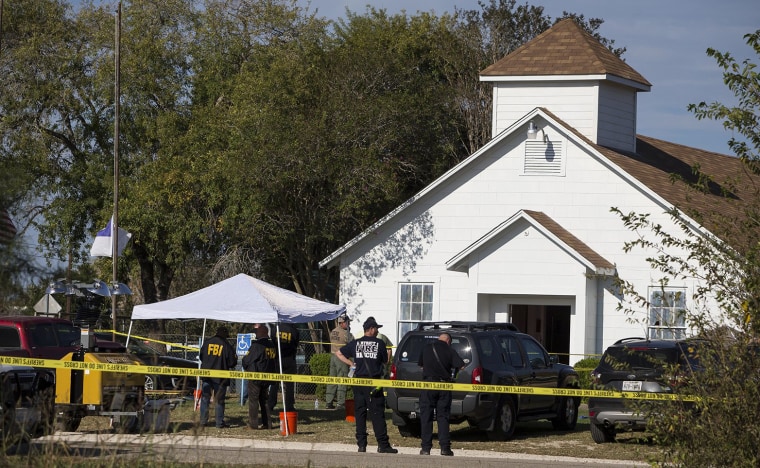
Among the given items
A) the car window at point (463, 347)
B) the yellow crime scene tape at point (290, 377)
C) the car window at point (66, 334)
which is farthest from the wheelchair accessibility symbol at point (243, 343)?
the car window at point (463, 347)

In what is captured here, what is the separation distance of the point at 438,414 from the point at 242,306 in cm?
573

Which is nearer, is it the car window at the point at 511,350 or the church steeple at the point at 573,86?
the car window at the point at 511,350

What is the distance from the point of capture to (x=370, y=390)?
53.2 feet

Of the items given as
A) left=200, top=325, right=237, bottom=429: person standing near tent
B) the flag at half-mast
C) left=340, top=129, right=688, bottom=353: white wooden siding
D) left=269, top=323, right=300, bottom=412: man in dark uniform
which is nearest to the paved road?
left=200, top=325, right=237, bottom=429: person standing near tent

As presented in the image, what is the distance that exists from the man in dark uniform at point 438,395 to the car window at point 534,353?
325 centimetres

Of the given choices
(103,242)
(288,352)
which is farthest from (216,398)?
(103,242)

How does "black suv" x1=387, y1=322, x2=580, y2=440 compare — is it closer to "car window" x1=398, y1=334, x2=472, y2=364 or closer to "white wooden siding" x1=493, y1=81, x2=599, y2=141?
"car window" x1=398, y1=334, x2=472, y2=364

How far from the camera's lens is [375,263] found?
98.2 ft

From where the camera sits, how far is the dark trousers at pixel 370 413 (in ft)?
52.2

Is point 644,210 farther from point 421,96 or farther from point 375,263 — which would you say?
point 421,96

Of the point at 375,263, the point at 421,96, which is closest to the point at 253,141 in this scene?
the point at 375,263

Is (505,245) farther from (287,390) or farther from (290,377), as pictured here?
(290,377)

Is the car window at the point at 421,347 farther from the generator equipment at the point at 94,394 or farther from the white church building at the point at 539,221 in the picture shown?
the white church building at the point at 539,221

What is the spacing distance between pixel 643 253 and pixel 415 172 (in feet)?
36.4
